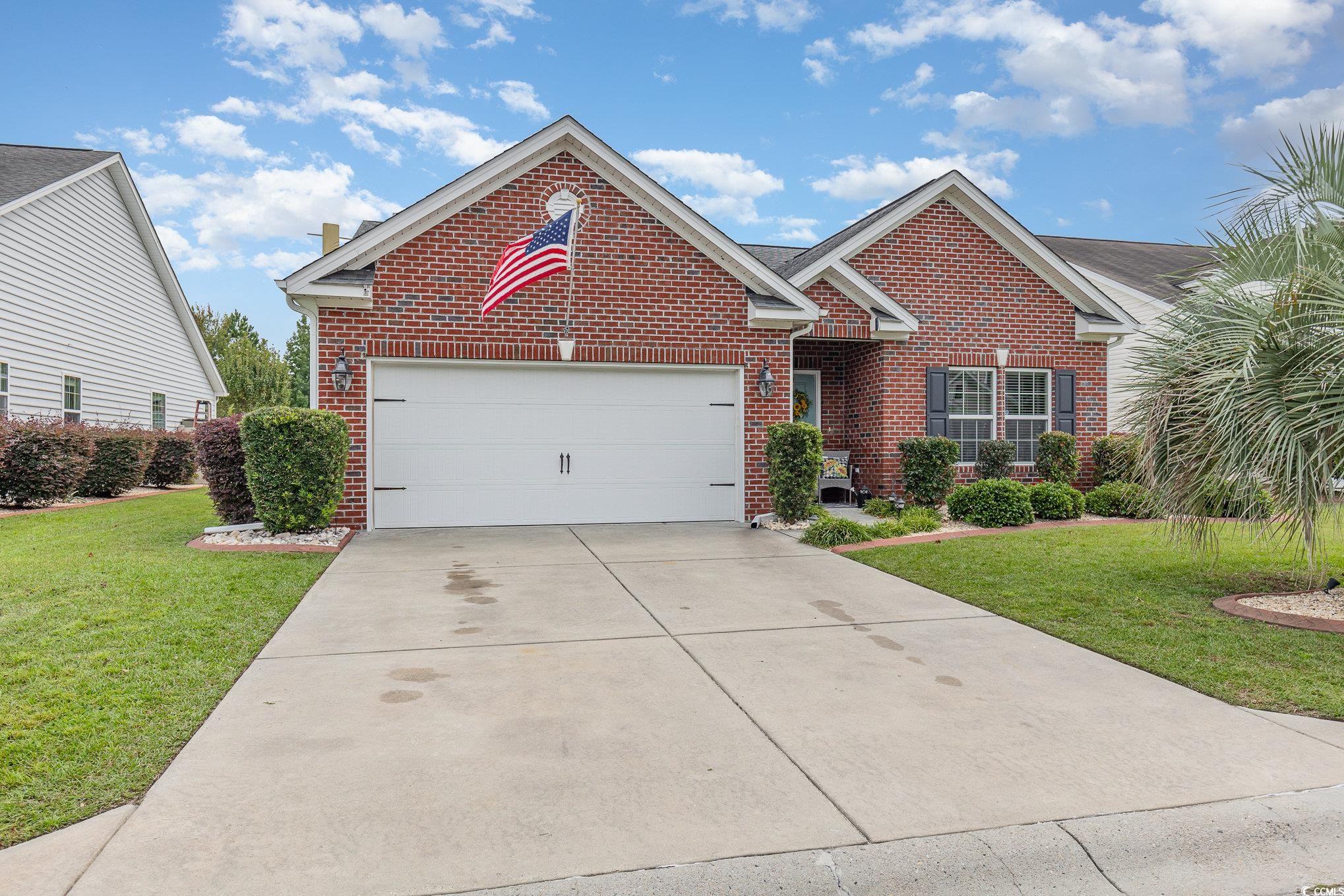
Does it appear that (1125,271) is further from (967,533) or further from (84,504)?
(84,504)

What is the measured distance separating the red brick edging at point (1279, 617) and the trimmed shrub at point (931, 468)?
568cm

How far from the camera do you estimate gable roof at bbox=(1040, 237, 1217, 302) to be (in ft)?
63.2

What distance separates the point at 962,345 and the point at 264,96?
15742 millimetres

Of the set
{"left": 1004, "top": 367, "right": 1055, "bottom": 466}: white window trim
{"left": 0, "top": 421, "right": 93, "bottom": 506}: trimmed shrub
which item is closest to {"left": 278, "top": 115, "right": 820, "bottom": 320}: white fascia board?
{"left": 1004, "top": 367, "right": 1055, "bottom": 466}: white window trim

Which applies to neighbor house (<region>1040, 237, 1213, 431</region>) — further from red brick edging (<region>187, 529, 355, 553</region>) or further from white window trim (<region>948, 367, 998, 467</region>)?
red brick edging (<region>187, 529, 355, 553</region>)

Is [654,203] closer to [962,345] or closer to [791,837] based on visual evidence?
[962,345]

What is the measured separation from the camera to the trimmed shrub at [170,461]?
61.5 ft

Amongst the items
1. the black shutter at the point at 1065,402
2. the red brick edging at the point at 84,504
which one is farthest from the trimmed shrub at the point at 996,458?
the red brick edging at the point at 84,504

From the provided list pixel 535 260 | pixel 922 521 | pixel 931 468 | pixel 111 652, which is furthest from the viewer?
pixel 931 468

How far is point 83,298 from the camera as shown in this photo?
695 inches

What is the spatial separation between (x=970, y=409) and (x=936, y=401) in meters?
0.74

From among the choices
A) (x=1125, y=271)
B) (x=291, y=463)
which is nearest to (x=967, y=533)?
(x=291, y=463)

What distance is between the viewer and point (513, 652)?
5074 mm

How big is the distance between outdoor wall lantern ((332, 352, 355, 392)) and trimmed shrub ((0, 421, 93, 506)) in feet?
19.9
